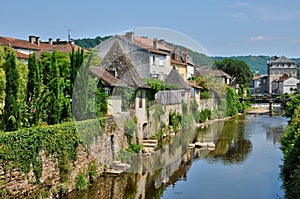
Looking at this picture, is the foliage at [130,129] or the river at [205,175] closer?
the river at [205,175]

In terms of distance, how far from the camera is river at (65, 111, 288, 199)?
1538 centimetres

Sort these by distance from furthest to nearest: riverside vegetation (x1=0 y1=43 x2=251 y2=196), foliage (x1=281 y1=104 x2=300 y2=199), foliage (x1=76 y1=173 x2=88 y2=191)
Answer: foliage (x1=76 y1=173 x2=88 y2=191) < foliage (x1=281 y1=104 x2=300 y2=199) < riverside vegetation (x1=0 y1=43 x2=251 y2=196)

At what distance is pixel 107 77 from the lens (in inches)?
822

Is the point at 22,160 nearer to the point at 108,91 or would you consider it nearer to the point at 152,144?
the point at 108,91

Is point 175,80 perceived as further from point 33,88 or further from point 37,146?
point 37,146

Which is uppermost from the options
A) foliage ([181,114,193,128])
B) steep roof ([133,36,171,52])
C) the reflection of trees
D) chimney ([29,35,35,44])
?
chimney ([29,35,35,44])

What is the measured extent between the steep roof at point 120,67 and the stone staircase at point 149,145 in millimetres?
3574

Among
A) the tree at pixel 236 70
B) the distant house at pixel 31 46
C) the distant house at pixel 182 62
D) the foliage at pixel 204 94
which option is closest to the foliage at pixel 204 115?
the foliage at pixel 204 94

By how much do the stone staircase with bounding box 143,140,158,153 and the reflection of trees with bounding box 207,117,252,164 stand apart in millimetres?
3409

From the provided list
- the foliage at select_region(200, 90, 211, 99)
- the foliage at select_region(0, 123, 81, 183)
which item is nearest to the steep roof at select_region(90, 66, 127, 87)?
the foliage at select_region(0, 123, 81, 183)

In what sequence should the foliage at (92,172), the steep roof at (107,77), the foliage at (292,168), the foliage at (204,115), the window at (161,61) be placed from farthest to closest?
the foliage at (204,115)
the window at (161,61)
the steep roof at (107,77)
the foliage at (92,172)
the foliage at (292,168)

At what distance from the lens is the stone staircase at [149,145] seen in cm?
2241

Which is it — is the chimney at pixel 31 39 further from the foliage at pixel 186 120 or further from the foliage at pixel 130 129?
the foliage at pixel 130 129

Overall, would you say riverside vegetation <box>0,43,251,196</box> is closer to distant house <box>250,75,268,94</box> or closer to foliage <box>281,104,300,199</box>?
foliage <box>281,104,300,199</box>
